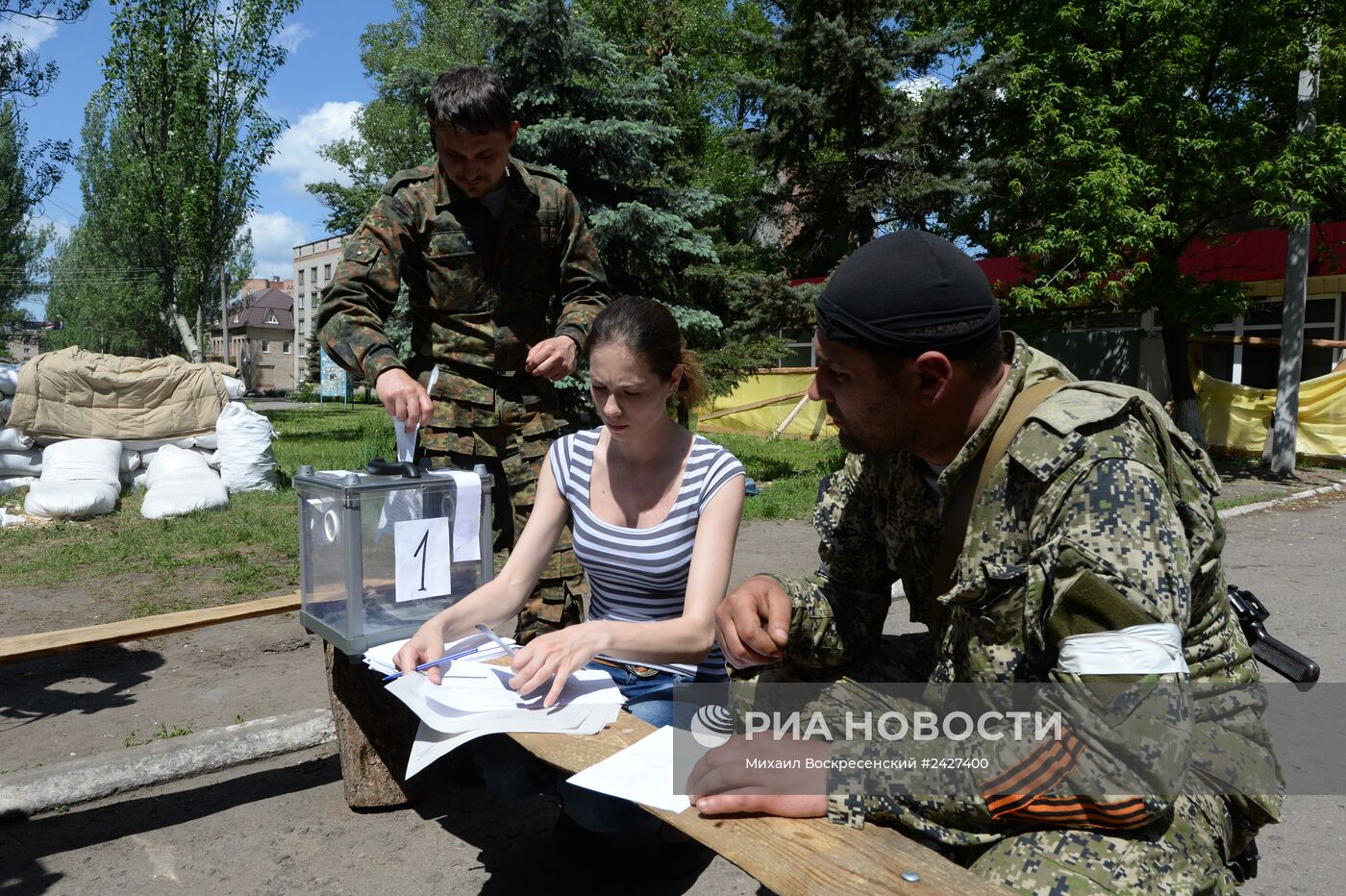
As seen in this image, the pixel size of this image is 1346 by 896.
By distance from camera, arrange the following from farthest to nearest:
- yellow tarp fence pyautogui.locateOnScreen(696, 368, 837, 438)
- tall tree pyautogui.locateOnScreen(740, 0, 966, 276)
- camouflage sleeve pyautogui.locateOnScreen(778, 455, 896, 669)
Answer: yellow tarp fence pyautogui.locateOnScreen(696, 368, 837, 438), tall tree pyautogui.locateOnScreen(740, 0, 966, 276), camouflage sleeve pyautogui.locateOnScreen(778, 455, 896, 669)

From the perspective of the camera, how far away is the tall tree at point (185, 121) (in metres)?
16.1

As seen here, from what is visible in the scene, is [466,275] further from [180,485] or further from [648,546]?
[180,485]

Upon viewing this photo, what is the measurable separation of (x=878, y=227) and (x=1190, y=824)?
526 inches

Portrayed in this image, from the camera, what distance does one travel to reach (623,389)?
2.46 m

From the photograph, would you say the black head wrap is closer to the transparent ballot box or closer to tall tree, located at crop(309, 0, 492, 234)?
the transparent ballot box

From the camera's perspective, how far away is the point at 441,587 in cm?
264

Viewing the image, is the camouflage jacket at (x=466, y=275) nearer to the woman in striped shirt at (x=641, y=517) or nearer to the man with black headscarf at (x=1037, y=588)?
the woman in striped shirt at (x=641, y=517)

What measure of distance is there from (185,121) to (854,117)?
11.8 m

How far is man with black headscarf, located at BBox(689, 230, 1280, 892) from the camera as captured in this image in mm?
1283

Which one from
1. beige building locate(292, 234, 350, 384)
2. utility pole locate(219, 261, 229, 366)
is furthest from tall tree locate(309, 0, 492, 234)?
beige building locate(292, 234, 350, 384)

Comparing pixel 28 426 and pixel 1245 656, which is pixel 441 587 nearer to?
pixel 1245 656

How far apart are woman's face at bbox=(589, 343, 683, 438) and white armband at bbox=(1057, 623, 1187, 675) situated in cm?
142

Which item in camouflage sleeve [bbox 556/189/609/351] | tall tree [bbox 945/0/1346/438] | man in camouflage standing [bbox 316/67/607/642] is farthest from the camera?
tall tree [bbox 945/0/1346/438]

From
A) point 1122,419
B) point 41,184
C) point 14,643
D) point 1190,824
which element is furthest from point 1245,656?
point 41,184
